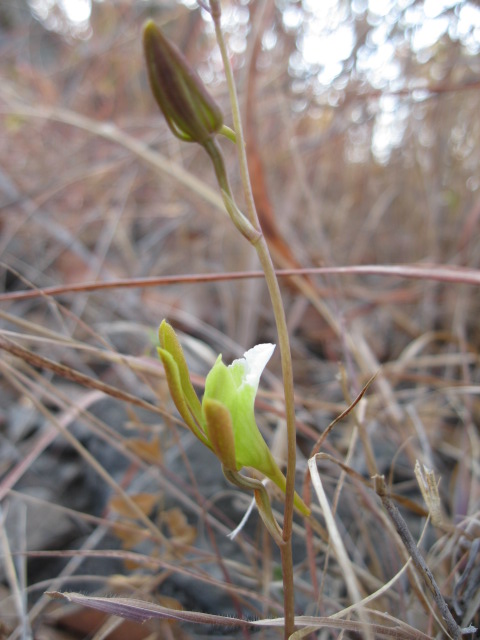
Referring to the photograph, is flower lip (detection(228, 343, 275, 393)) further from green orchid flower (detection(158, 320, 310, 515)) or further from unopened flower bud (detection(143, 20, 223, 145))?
unopened flower bud (detection(143, 20, 223, 145))

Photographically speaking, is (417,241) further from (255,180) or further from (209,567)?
(209,567)

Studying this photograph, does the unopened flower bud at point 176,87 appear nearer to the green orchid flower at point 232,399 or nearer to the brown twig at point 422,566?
the green orchid flower at point 232,399

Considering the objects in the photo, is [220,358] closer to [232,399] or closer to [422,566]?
[232,399]

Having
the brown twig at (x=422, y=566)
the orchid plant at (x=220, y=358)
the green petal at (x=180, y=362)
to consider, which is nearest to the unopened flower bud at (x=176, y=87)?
the orchid plant at (x=220, y=358)

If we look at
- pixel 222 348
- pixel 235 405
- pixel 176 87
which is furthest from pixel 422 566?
pixel 222 348

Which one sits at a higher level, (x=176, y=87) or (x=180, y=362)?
(x=176, y=87)

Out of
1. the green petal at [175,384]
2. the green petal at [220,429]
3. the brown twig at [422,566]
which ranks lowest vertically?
the brown twig at [422,566]
